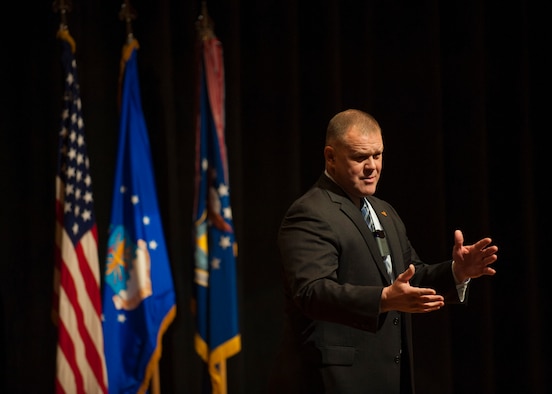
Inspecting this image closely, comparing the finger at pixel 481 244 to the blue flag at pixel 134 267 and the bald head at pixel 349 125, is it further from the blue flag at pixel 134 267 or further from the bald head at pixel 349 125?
the blue flag at pixel 134 267

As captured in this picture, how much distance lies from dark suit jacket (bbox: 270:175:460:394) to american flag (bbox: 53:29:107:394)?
145 centimetres

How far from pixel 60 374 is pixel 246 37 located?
217 cm

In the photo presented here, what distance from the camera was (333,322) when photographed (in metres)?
2.42

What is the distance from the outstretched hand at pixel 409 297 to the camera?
2.19 metres

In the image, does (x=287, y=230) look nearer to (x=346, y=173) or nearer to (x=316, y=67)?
(x=346, y=173)

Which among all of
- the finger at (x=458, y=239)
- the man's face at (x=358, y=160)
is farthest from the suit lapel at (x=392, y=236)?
the finger at (x=458, y=239)

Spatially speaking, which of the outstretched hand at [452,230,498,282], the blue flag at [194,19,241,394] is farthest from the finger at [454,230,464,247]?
the blue flag at [194,19,241,394]

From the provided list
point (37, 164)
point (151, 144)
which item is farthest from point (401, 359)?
point (37, 164)

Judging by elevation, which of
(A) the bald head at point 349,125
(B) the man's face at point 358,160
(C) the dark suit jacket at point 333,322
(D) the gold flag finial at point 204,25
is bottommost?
(C) the dark suit jacket at point 333,322

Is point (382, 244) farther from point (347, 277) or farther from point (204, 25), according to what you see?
point (204, 25)

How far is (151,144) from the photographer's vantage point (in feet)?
14.0

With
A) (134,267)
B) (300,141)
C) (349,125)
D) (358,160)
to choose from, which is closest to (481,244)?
(358,160)

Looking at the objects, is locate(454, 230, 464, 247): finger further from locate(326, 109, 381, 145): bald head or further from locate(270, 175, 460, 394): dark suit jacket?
locate(326, 109, 381, 145): bald head

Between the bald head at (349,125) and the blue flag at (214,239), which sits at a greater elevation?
the bald head at (349,125)
